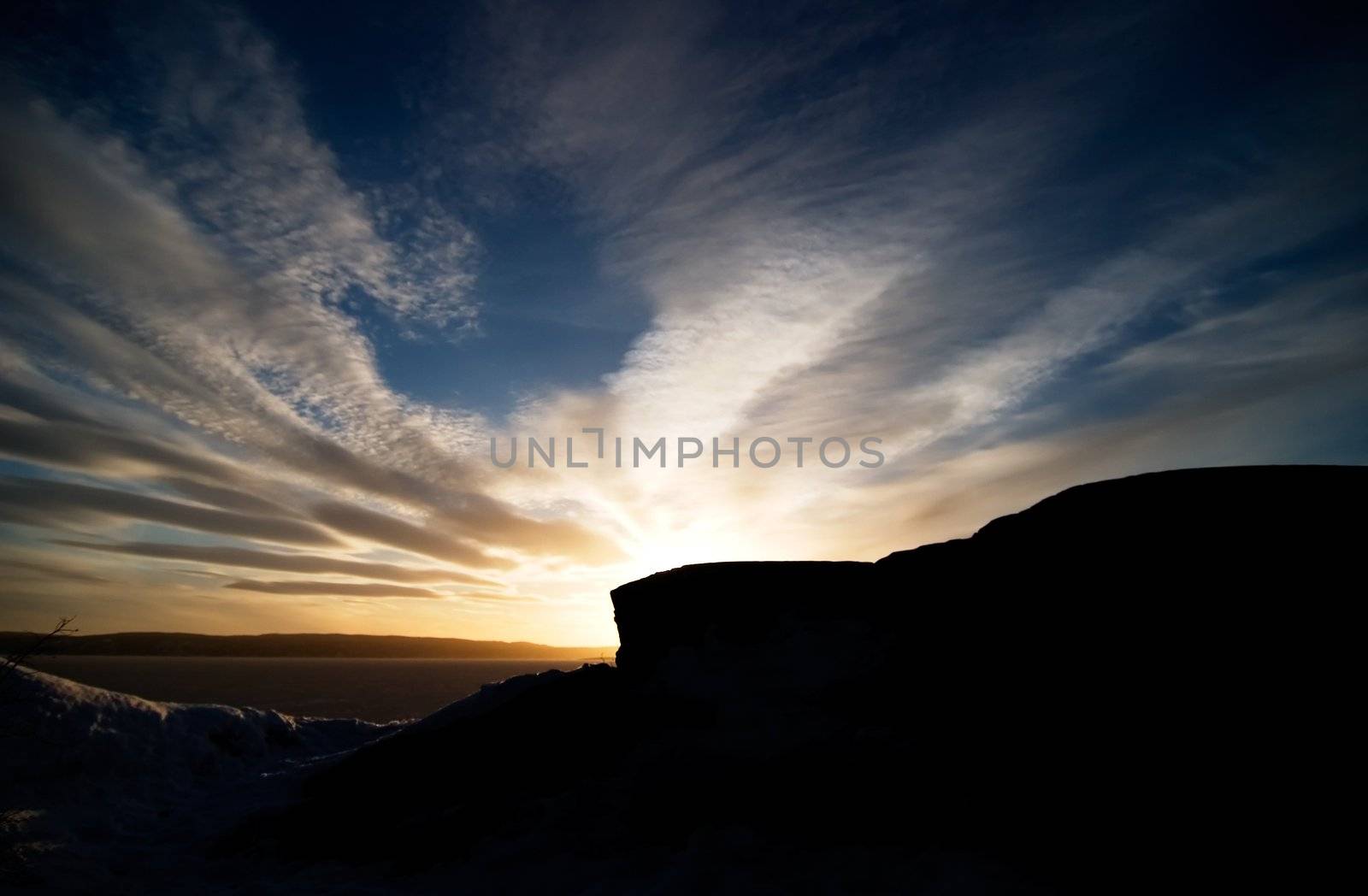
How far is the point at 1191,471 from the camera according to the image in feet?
24.9

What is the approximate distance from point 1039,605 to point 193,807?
21.8 m

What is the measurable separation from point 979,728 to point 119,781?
22053 millimetres

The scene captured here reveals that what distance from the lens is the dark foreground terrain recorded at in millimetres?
6113

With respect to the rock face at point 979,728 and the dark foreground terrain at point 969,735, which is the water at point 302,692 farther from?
the rock face at point 979,728

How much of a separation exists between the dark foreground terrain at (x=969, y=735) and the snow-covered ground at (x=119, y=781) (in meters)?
2.10

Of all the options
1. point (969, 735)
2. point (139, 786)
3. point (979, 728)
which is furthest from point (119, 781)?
point (979, 728)

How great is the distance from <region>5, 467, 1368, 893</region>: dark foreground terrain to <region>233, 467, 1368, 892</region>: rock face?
30 mm

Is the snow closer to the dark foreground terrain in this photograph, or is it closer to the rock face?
the dark foreground terrain

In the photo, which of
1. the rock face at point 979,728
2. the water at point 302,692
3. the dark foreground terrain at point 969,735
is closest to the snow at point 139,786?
the dark foreground terrain at point 969,735

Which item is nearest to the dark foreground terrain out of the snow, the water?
the snow

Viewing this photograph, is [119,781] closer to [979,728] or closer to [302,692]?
[979,728]

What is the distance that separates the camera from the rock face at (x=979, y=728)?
616 cm

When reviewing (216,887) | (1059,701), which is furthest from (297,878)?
(1059,701)

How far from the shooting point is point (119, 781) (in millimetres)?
16656
